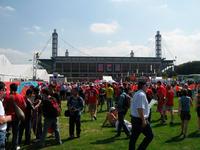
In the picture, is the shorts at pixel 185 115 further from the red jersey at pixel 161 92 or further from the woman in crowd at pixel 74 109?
the red jersey at pixel 161 92

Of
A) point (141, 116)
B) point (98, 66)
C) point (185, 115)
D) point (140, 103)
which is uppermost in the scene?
point (98, 66)

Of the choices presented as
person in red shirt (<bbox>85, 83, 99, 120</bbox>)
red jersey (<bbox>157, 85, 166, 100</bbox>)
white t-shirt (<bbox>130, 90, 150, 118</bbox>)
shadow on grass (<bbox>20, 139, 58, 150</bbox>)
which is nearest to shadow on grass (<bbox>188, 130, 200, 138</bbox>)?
red jersey (<bbox>157, 85, 166, 100</bbox>)

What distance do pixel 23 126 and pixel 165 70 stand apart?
157 metres

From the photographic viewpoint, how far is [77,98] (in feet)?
45.8

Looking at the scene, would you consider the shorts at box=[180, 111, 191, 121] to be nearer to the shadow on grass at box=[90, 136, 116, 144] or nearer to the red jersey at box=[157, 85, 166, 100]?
the shadow on grass at box=[90, 136, 116, 144]

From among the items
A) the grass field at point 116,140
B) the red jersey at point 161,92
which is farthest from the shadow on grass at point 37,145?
the red jersey at point 161,92

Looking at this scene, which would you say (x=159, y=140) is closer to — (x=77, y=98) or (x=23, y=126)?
(x=77, y=98)

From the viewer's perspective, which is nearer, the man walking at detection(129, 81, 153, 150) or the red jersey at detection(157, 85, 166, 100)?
the man walking at detection(129, 81, 153, 150)

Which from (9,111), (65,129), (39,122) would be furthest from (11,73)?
(9,111)

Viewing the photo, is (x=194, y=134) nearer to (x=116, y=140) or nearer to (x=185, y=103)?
(x=185, y=103)

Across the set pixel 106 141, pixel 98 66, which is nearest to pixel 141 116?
pixel 106 141

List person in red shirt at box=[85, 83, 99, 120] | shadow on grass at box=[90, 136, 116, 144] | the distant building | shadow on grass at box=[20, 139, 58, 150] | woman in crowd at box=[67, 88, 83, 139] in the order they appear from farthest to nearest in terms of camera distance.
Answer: the distant building < person in red shirt at box=[85, 83, 99, 120] < woman in crowd at box=[67, 88, 83, 139] < shadow on grass at box=[90, 136, 116, 144] < shadow on grass at box=[20, 139, 58, 150]

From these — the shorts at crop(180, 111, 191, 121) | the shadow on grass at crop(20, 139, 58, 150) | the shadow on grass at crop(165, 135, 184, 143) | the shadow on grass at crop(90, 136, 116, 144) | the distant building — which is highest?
the distant building

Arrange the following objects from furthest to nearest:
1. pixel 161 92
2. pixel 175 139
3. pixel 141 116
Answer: pixel 161 92, pixel 175 139, pixel 141 116
